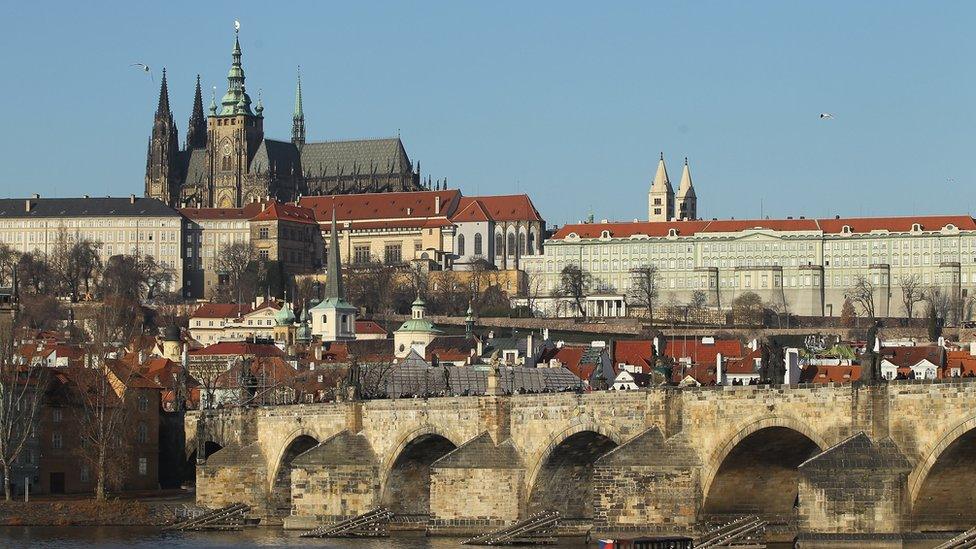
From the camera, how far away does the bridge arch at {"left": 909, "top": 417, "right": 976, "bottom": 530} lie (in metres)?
48.2

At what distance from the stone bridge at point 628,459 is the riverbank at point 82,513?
2.45 metres

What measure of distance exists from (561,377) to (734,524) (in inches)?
1439

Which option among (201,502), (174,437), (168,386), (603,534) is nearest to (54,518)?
(201,502)

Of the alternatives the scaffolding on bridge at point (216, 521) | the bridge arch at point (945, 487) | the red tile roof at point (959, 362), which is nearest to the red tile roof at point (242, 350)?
the red tile roof at point (959, 362)

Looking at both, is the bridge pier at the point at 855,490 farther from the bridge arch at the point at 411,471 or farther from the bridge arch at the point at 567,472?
the bridge arch at the point at 411,471

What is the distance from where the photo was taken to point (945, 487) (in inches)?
1928

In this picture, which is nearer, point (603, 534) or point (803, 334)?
point (603, 534)

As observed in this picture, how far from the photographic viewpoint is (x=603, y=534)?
56.2 metres

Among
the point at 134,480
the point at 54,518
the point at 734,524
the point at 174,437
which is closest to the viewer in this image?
the point at 734,524

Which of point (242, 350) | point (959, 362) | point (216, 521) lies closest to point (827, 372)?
point (959, 362)

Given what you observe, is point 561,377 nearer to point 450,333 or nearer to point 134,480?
point 134,480

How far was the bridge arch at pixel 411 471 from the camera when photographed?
223ft

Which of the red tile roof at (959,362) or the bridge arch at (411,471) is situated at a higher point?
the red tile roof at (959,362)

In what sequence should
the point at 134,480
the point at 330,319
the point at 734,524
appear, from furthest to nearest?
1. the point at 330,319
2. the point at 134,480
3. the point at 734,524
